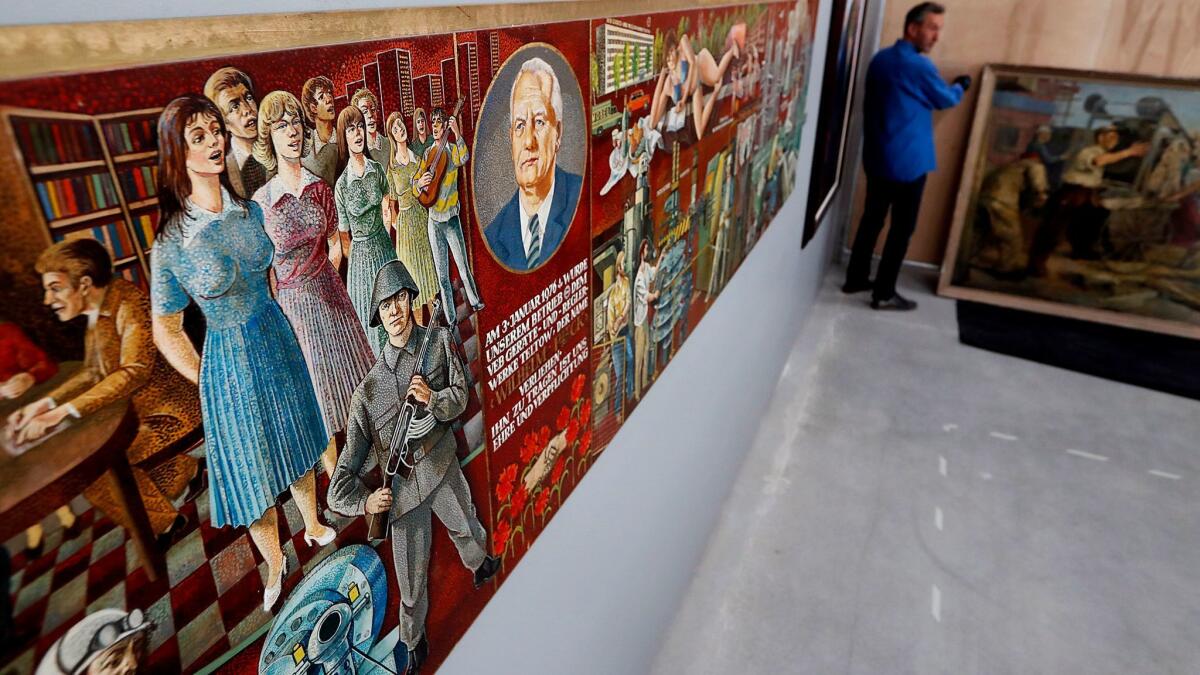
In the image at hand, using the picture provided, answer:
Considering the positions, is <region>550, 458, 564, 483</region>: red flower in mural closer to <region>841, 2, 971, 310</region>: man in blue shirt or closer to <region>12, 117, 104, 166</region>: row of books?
<region>12, 117, 104, 166</region>: row of books

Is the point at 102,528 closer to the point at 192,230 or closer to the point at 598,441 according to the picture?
the point at 192,230

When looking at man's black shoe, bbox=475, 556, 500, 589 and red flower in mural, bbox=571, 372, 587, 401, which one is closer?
man's black shoe, bbox=475, 556, 500, 589

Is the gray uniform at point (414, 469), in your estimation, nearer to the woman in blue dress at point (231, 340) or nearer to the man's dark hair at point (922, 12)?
the woman in blue dress at point (231, 340)

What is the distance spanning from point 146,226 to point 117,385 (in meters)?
0.11

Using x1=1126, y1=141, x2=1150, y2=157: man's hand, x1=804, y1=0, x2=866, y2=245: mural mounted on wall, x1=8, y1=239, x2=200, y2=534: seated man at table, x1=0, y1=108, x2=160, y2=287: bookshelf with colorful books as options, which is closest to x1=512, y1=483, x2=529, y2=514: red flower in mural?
x1=8, y1=239, x2=200, y2=534: seated man at table

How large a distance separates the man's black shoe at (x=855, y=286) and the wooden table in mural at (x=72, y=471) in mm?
4698

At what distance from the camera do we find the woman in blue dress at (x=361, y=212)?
638 mm

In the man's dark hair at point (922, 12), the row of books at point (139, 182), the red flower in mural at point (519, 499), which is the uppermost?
the man's dark hair at point (922, 12)

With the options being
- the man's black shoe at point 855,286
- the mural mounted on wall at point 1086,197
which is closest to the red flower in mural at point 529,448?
the man's black shoe at point 855,286

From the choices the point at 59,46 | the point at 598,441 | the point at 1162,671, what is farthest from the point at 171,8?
the point at 1162,671

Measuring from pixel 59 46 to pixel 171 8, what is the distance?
98mm

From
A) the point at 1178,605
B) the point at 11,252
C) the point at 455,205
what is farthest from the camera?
the point at 1178,605

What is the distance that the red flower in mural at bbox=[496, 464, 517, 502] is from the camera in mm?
1027

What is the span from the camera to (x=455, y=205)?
81 cm
